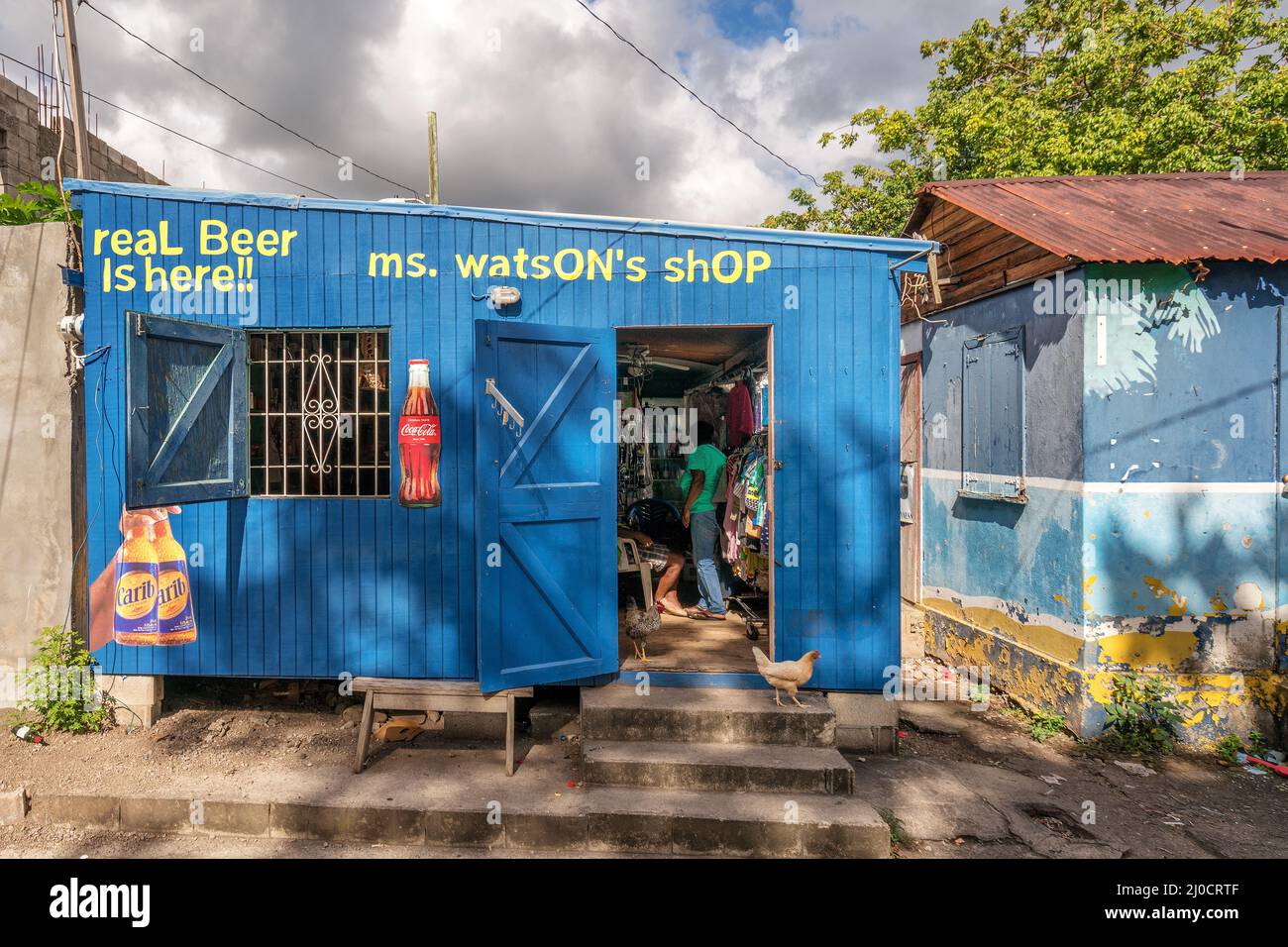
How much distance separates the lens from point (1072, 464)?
575 centimetres

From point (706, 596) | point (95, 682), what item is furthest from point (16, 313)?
point (706, 596)

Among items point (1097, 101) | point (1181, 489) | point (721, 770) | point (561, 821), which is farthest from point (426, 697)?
point (1097, 101)

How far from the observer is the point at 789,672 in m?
5.00

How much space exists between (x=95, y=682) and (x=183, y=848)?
2124mm

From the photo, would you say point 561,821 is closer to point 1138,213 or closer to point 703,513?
point 703,513

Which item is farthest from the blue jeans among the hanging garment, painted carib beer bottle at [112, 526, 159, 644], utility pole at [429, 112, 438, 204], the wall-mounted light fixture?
utility pole at [429, 112, 438, 204]

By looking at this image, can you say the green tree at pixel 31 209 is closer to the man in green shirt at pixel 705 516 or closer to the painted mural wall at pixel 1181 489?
the man in green shirt at pixel 705 516

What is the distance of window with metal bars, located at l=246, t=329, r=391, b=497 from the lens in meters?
5.53

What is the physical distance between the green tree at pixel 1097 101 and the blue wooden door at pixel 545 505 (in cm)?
975

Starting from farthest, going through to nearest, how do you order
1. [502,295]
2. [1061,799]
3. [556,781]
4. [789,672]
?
[502,295] < [789,672] < [1061,799] < [556,781]

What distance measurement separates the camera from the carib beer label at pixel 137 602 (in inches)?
209

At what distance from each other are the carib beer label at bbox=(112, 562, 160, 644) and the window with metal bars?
977 millimetres

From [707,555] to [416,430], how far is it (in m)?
3.34

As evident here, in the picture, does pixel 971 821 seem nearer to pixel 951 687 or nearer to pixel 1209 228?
pixel 951 687
